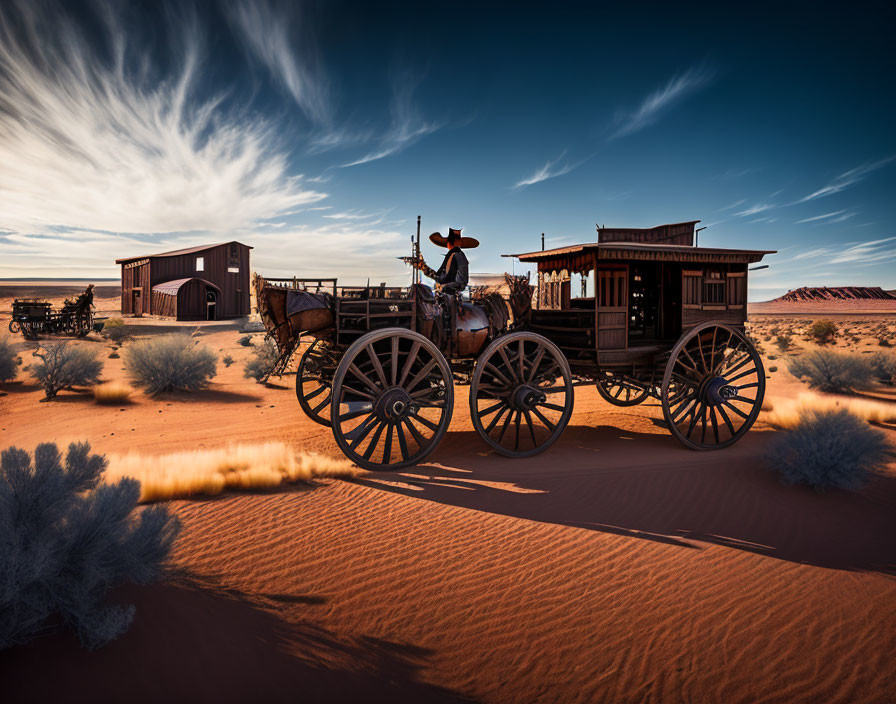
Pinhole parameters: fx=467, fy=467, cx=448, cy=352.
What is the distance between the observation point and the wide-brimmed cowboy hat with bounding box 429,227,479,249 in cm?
728

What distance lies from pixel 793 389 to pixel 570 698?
14714 millimetres

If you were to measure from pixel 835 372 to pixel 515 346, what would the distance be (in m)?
11.9

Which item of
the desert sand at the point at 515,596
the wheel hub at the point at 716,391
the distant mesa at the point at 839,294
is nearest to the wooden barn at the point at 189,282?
the desert sand at the point at 515,596

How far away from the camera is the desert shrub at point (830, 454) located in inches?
232

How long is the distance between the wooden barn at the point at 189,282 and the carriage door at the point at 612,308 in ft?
98.4

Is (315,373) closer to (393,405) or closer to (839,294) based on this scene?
(393,405)

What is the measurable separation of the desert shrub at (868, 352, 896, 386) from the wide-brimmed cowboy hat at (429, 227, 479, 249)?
14.2 meters

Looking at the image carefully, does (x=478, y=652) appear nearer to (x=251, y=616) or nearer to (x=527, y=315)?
(x=251, y=616)

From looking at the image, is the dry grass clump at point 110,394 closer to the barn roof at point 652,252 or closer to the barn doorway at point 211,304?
the barn roof at point 652,252

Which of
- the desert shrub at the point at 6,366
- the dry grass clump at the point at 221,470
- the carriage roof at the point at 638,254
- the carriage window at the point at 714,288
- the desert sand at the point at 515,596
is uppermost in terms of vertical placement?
the carriage roof at the point at 638,254

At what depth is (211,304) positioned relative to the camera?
3275 cm

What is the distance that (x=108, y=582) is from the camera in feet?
9.70

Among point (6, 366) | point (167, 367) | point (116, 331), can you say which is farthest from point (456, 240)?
point (116, 331)

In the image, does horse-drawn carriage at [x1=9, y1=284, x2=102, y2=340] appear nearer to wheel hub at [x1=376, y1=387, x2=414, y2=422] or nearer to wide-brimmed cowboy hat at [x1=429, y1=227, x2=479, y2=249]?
wide-brimmed cowboy hat at [x1=429, y1=227, x2=479, y2=249]
